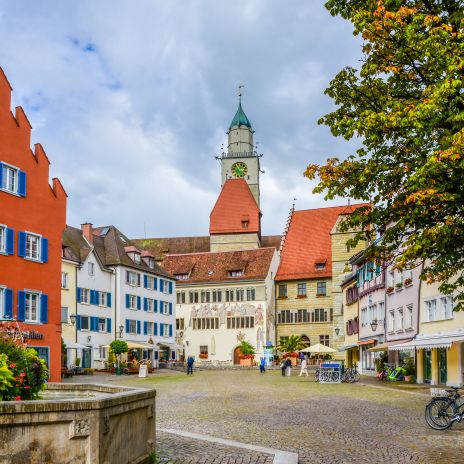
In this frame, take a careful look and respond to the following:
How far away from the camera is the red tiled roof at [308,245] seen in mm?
83438

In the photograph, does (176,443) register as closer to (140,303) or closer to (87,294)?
(87,294)

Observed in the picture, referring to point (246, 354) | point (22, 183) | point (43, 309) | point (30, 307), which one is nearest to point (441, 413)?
point (30, 307)

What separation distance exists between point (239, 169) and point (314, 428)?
92256mm

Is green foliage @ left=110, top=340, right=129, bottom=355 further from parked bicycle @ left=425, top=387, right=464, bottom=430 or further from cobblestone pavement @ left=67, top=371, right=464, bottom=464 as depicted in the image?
parked bicycle @ left=425, top=387, right=464, bottom=430

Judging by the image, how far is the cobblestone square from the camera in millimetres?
11914

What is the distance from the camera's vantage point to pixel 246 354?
7462 cm

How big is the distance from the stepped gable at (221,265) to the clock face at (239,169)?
2250 cm

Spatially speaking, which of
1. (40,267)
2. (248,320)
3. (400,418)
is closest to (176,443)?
(400,418)

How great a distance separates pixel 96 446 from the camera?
8188 millimetres

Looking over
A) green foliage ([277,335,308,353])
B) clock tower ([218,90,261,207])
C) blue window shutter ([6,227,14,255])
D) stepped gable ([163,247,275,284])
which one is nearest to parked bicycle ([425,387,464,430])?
blue window shutter ([6,227,14,255])

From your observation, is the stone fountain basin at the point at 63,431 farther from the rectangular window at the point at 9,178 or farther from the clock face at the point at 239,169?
the clock face at the point at 239,169

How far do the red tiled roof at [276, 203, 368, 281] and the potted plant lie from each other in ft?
37.5

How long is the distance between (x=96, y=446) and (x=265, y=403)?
50.8ft

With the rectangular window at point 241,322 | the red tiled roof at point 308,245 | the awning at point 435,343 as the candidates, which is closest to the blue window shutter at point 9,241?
the awning at point 435,343
